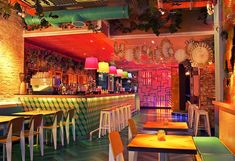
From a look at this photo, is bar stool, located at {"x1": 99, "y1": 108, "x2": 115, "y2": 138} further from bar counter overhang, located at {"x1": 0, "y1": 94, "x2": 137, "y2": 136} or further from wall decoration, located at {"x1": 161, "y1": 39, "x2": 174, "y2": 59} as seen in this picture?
wall decoration, located at {"x1": 161, "y1": 39, "x2": 174, "y2": 59}

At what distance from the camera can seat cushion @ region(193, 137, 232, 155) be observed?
364 cm

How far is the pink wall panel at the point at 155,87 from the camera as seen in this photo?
21016 mm

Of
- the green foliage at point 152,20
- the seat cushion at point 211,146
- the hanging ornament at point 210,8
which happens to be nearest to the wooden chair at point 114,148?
the seat cushion at point 211,146

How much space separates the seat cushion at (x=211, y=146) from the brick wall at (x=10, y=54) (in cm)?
568

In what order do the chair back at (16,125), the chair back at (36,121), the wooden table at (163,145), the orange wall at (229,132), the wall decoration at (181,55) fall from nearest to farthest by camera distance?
1. the wooden table at (163,145)
2. the orange wall at (229,132)
3. the chair back at (16,125)
4. the chair back at (36,121)
5. the wall decoration at (181,55)

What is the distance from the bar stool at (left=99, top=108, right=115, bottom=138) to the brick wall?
8.88 feet

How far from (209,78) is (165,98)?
1125 cm

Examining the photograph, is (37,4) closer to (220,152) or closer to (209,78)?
(220,152)

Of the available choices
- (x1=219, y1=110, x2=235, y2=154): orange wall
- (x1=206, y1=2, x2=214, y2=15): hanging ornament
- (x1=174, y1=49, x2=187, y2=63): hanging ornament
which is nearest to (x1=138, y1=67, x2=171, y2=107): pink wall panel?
(x1=174, y1=49, x2=187, y2=63): hanging ornament

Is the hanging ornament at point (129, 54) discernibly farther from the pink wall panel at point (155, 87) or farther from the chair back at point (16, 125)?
the pink wall panel at point (155, 87)

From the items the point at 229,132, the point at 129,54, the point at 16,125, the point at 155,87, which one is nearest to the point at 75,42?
the point at 129,54

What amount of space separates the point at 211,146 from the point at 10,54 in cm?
632

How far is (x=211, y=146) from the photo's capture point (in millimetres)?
4051

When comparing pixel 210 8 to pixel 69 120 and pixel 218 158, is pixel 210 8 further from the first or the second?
pixel 69 120
